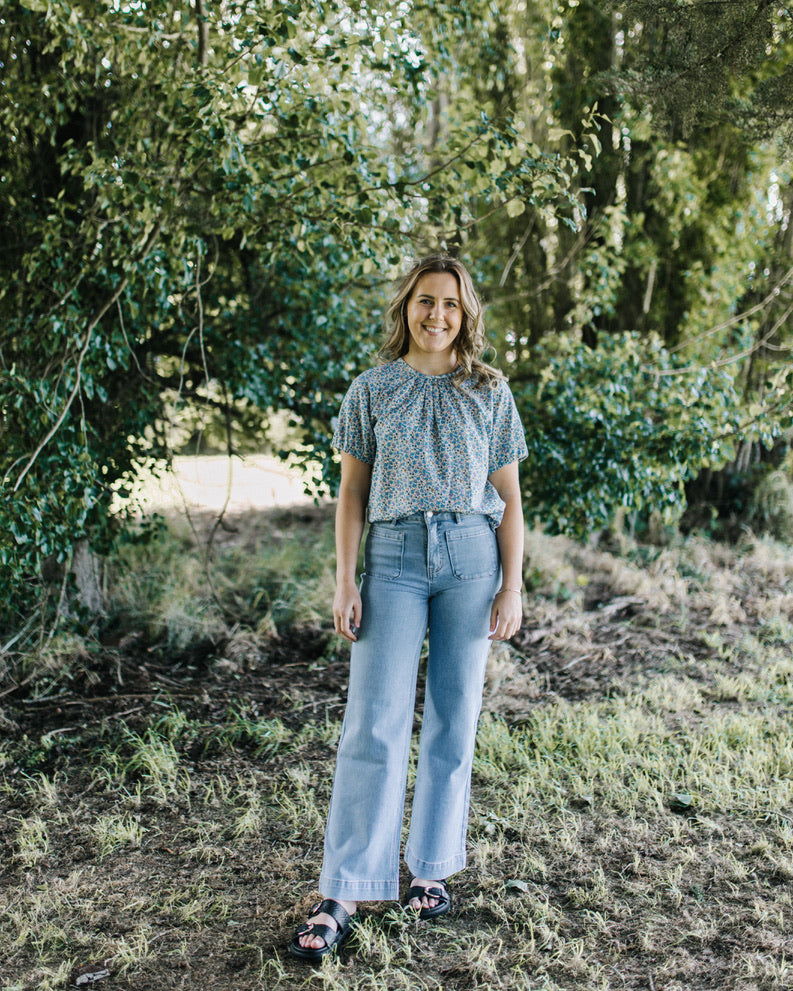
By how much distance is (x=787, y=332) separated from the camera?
6605 mm

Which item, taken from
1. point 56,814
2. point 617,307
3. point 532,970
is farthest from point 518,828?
A: point 617,307

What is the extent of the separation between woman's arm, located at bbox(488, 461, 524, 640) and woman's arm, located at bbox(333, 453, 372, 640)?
376mm

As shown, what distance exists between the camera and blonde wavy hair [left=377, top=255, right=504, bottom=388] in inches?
89.8

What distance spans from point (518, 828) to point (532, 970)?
27.2 inches

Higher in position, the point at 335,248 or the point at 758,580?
the point at 335,248

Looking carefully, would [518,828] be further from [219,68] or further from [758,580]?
[758,580]

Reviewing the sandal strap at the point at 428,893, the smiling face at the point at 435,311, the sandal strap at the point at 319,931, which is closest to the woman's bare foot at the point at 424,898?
the sandal strap at the point at 428,893

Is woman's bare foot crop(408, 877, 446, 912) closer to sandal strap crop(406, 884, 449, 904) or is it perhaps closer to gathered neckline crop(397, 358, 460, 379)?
sandal strap crop(406, 884, 449, 904)

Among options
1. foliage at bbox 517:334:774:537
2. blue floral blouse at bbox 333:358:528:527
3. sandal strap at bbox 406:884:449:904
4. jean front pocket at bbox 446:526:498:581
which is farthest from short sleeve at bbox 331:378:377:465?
foliage at bbox 517:334:774:537

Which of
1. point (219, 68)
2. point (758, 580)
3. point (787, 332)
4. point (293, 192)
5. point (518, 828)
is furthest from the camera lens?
point (787, 332)

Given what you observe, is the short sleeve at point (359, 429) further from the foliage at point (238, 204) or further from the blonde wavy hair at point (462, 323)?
the foliage at point (238, 204)

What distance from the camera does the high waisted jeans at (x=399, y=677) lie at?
7.14ft

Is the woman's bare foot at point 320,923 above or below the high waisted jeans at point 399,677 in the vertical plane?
below

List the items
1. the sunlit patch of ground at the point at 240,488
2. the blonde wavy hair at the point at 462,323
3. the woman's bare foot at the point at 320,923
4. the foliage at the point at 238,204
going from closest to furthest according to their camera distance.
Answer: the woman's bare foot at the point at 320,923
the blonde wavy hair at the point at 462,323
the foliage at the point at 238,204
the sunlit patch of ground at the point at 240,488
